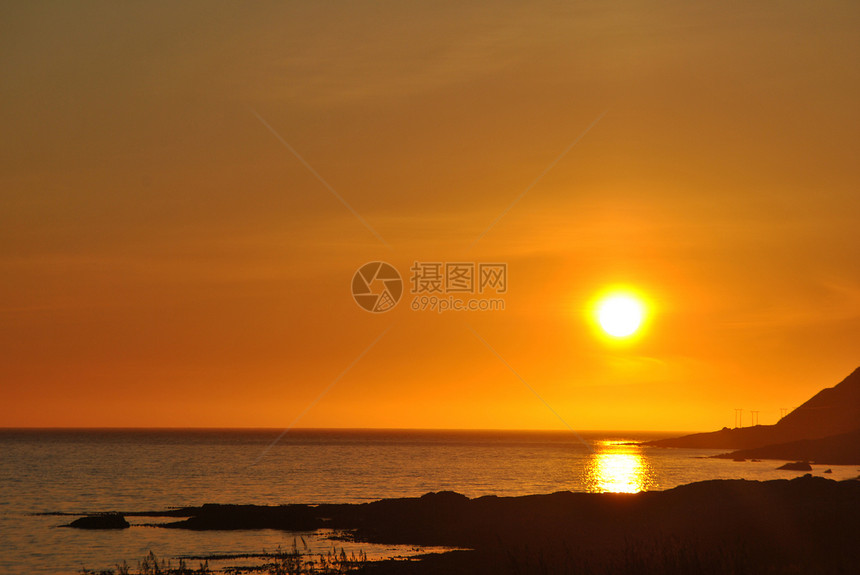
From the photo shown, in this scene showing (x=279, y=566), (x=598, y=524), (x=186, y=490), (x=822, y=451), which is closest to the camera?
(x=279, y=566)

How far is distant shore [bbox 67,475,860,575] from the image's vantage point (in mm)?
35250

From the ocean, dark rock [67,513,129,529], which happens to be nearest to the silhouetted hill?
the ocean

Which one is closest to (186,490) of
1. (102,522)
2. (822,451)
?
(102,522)

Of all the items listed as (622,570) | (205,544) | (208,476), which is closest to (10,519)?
(205,544)

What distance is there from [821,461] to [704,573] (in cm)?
16078

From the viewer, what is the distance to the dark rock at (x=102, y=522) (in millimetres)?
62250

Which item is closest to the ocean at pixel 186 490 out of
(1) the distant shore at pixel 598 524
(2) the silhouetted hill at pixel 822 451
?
Result: (1) the distant shore at pixel 598 524

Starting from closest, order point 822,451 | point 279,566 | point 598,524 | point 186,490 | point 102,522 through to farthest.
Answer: point 279,566
point 598,524
point 102,522
point 186,490
point 822,451

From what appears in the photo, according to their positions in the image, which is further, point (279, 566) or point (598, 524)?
point (598, 524)

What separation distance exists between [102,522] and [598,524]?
35984 mm

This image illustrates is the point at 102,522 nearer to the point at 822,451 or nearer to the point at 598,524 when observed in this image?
the point at 598,524

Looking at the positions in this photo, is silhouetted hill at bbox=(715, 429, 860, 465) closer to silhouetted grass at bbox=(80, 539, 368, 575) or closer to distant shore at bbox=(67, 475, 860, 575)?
distant shore at bbox=(67, 475, 860, 575)

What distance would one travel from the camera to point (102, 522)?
6269cm

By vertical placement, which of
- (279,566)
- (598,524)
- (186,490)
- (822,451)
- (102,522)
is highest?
(822,451)
